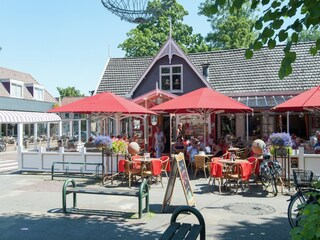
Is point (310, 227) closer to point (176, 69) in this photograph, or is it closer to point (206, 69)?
point (176, 69)

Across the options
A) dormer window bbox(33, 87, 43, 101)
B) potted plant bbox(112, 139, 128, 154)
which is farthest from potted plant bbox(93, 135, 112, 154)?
dormer window bbox(33, 87, 43, 101)

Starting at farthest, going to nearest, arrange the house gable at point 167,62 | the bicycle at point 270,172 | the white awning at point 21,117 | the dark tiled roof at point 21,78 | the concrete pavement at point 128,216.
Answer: the dark tiled roof at point 21,78 → the white awning at point 21,117 → the house gable at point 167,62 → the bicycle at point 270,172 → the concrete pavement at point 128,216

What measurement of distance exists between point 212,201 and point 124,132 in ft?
42.2

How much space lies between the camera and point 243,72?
21.0 meters

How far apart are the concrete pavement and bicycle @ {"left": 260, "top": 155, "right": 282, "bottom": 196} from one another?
345 millimetres

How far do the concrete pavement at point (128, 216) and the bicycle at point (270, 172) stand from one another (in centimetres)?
35

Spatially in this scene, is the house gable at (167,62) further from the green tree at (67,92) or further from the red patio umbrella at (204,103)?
the green tree at (67,92)

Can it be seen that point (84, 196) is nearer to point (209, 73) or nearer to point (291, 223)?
point (291, 223)

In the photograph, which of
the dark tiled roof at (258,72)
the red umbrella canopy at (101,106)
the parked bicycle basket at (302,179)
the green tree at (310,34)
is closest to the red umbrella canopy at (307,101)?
the green tree at (310,34)

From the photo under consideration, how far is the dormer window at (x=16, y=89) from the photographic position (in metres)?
35.3

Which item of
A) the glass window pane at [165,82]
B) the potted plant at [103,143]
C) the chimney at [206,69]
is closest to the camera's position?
the potted plant at [103,143]

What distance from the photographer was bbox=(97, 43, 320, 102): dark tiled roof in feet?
63.4

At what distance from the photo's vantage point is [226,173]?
1032 centimetres

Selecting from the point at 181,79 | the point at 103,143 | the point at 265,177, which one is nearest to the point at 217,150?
the point at 265,177
